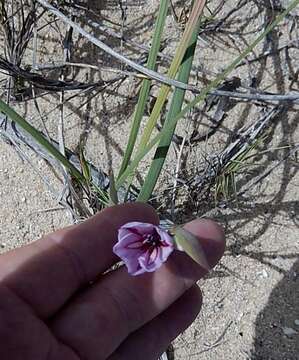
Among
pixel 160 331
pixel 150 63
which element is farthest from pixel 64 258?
pixel 150 63

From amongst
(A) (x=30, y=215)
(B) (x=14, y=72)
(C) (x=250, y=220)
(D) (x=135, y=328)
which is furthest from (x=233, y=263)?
(B) (x=14, y=72)

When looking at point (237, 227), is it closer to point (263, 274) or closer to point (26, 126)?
point (263, 274)

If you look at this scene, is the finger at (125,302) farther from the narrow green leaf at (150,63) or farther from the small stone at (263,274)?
the small stone at (263,274)

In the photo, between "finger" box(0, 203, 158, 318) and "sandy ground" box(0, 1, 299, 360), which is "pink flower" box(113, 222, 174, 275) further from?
"sandy ground" box(0, 1, 299, 360)

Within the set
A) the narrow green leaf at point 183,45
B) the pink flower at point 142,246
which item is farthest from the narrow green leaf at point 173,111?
the pink flower at point 142,246

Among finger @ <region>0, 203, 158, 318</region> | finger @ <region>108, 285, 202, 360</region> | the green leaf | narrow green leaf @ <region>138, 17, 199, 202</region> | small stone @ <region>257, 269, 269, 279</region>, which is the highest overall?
narrow green leaf @ <region>138, 17, 199, 202</region>

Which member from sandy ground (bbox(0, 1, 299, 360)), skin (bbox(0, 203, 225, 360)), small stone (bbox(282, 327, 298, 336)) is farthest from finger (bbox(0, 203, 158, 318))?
small stone (bbox(282, 327, 298, 336))
